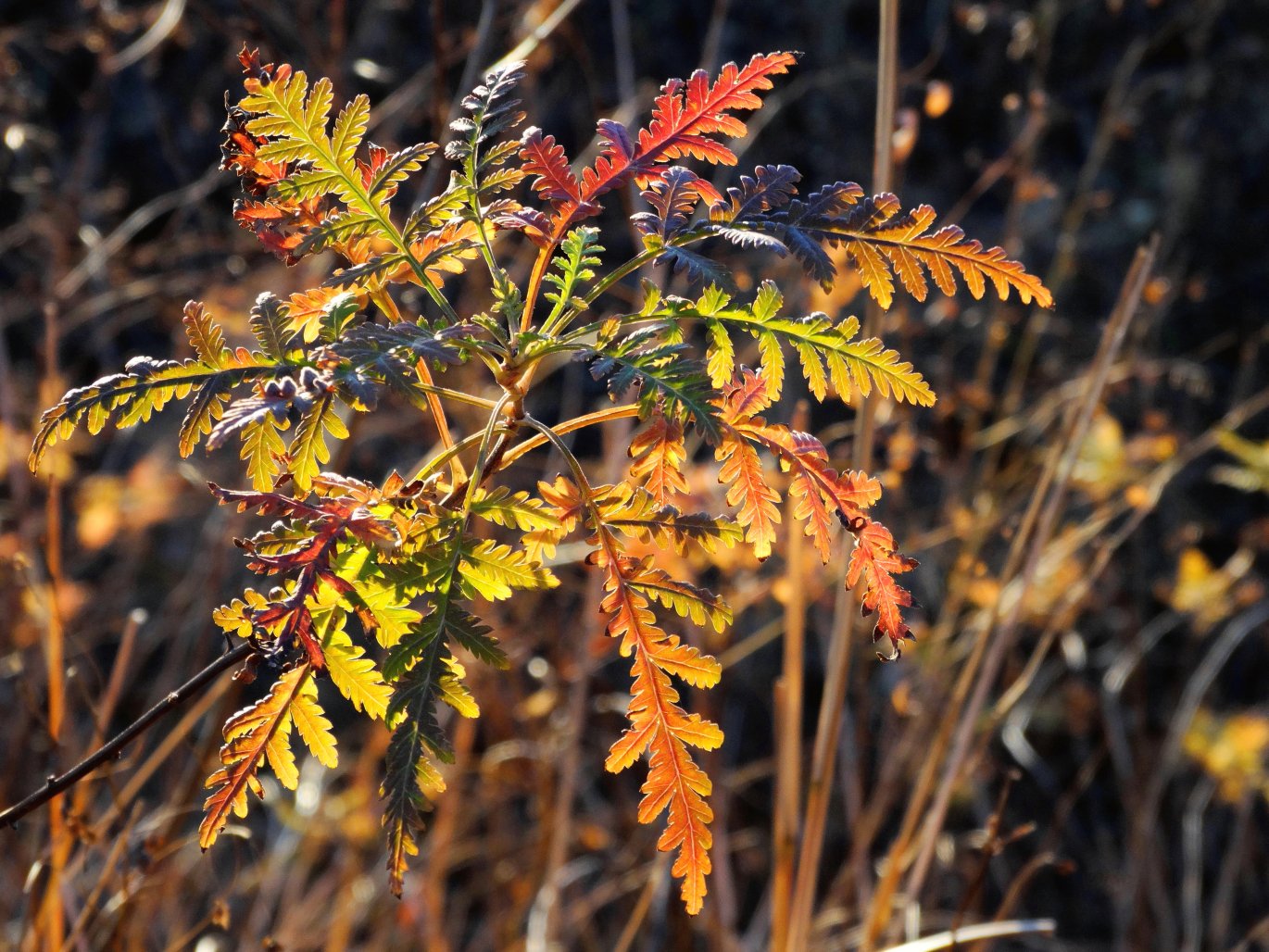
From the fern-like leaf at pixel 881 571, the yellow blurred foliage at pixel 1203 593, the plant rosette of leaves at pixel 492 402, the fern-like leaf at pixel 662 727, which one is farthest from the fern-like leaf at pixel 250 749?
the yellow blurred foliage at pixel 1203 593

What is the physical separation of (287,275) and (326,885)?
51.3 inches

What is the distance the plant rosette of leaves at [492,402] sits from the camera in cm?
55

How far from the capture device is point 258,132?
598 millimetres

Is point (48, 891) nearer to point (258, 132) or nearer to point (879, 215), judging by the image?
point (258, 132)

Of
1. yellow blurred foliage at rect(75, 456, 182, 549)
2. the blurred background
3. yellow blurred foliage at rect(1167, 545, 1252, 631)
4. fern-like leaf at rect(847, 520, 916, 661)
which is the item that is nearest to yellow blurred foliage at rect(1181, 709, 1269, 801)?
the blurred background

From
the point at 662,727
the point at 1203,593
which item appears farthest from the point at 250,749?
the point at 1203,593

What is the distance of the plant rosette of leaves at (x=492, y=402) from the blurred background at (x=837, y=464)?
4.08ft

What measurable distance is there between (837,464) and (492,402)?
126 centimetres

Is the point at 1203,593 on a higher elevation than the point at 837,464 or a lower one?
lower

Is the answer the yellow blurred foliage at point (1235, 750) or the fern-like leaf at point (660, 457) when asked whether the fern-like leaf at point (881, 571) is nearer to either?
the fern-like leaf at point (660, 457)

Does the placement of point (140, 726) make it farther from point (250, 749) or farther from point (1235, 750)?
point (1235, 750)

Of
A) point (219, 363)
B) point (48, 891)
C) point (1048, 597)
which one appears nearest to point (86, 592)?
point (48, 891)

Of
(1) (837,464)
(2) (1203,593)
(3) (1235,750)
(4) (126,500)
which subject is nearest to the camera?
(1) (837,464)

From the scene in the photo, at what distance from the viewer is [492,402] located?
59 cm
